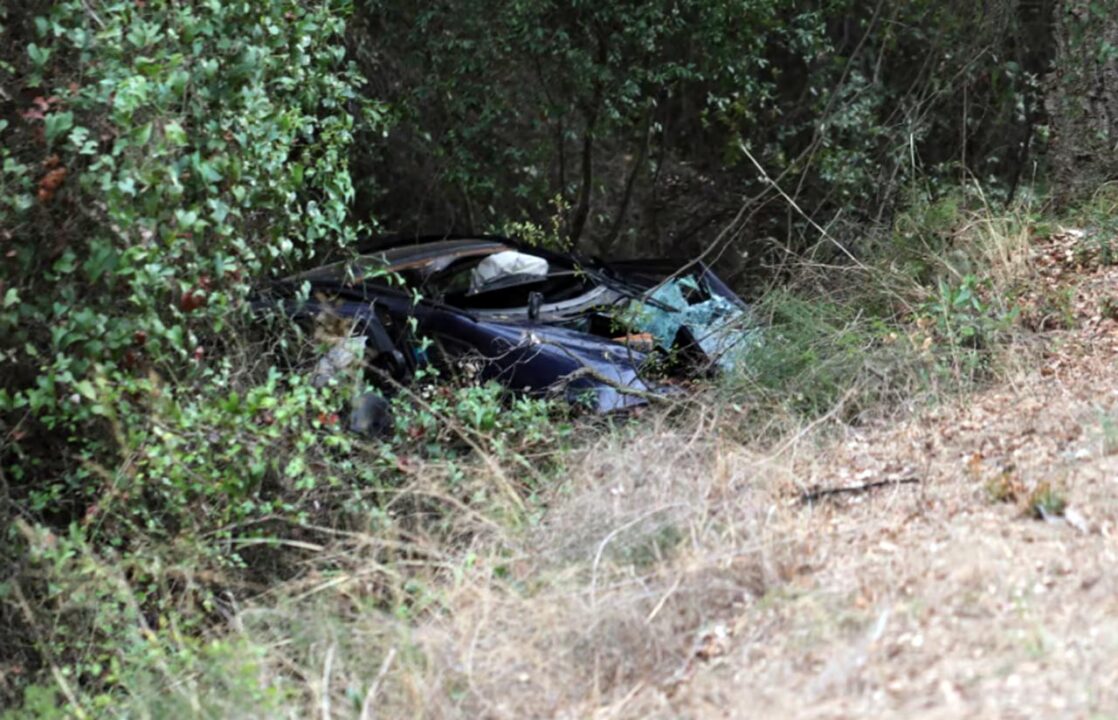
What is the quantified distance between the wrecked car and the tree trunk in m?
2.56

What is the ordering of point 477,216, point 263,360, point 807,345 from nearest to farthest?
point 263,360
point 807,345
point 477,216

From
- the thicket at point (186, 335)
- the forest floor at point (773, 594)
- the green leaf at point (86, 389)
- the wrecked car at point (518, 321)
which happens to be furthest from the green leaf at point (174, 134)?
the forest floor at point (773, 594)

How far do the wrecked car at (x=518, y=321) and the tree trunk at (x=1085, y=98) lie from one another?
2.56 m

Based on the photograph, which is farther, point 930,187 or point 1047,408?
point 930,187

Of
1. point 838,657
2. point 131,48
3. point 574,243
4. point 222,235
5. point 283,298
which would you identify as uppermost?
point 131,48

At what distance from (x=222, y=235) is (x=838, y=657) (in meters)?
3.41

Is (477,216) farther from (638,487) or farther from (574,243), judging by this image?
(638,487)

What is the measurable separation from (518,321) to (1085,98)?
4.34 metres

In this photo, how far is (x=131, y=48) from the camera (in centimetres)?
595

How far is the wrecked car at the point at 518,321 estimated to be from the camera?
7.47 metres

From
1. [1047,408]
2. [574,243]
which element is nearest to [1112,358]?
[1047,408]

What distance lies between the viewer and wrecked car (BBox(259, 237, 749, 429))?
7469mm

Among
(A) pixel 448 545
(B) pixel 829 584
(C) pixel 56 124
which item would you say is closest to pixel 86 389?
(C) pixel 56 124

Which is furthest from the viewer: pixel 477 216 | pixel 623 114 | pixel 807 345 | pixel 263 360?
pixel 477 216
